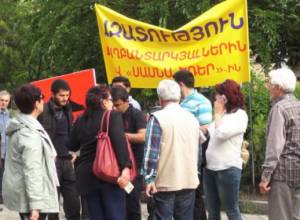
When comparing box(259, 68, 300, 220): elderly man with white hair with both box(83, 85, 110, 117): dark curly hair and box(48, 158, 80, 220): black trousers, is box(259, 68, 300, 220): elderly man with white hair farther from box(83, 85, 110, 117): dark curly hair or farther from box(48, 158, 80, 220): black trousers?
box(48, 158, 80, 220): black trousers

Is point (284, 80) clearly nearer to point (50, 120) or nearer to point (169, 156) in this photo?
point (169, 156)

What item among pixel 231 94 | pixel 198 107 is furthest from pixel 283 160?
pixel 198 107

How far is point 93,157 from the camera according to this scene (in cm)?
589

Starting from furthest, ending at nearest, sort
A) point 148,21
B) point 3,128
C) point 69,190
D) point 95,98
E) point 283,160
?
point 148,21 < point 3,128 < point 69,190 < point 95,98 < point 283,160

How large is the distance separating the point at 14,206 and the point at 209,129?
227 cm

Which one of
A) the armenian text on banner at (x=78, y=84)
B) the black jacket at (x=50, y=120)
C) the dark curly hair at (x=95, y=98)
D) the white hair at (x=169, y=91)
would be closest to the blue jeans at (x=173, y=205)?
the white hair at (x=169, y=91)

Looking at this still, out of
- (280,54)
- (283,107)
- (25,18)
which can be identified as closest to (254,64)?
(280,54)

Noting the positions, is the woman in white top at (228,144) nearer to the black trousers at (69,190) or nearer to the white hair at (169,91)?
the white hair at (169,91)

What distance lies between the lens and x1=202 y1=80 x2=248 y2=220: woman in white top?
621 cm

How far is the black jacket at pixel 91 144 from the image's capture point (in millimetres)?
5789

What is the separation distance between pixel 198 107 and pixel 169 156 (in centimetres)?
119

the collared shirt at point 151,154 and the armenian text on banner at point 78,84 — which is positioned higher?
the armenian text on banner at point 78,84

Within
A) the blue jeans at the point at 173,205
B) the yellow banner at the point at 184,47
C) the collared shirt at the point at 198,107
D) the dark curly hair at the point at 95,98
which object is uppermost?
the yellow banner at the point at 184,47

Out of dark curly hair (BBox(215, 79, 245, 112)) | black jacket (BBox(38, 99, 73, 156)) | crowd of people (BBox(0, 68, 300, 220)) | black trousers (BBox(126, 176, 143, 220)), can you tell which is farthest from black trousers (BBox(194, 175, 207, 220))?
black jacket (BBox(38, 99, 73, 156))
